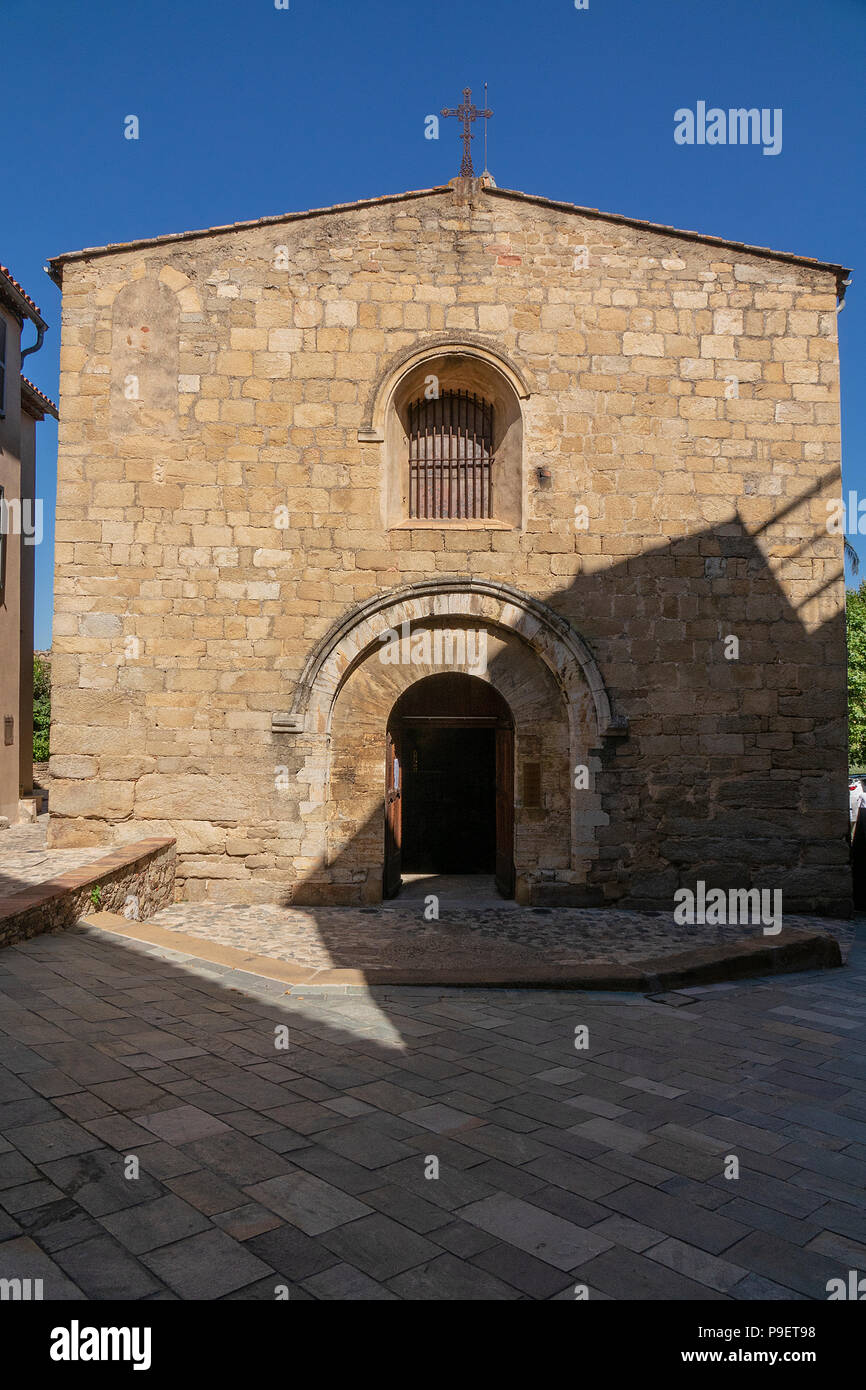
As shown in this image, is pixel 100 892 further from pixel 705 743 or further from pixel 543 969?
pixel 705 743

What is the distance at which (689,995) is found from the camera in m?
6.16

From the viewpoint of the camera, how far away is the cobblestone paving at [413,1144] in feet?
8.72

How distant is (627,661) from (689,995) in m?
3.94

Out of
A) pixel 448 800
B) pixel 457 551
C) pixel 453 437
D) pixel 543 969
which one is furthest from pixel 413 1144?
pixel 448 800

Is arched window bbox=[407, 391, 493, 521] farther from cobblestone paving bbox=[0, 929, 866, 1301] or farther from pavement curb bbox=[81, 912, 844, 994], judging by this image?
cobblestone paving bbox=[0, 929, 866, 1301]

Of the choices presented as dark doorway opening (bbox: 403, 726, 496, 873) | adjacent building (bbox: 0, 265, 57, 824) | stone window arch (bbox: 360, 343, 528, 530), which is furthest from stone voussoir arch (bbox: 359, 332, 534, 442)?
adjacent building (bbox: 0, 265, 57, 824)

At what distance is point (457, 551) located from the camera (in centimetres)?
930

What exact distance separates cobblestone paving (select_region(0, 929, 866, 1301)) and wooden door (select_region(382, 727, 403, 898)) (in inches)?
148

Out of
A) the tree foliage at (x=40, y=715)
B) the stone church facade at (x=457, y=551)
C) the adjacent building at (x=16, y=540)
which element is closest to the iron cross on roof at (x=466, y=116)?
the stone church facade at (x=457, y=551)

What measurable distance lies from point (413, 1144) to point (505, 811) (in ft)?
21.3

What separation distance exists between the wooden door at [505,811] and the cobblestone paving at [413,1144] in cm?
396

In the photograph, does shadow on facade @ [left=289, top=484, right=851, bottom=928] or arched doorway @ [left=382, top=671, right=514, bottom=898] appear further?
arched doorway @ [left=382, top=671, right=514, bottom=898]

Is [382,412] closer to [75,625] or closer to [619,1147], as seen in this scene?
[75,625]

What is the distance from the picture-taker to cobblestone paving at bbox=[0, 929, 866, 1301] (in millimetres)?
2658
